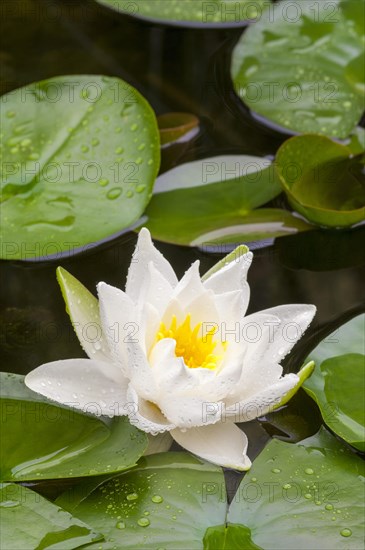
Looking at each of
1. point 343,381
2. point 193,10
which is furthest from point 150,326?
point 193,10

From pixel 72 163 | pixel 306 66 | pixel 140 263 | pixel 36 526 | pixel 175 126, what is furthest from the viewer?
pixel 306 66

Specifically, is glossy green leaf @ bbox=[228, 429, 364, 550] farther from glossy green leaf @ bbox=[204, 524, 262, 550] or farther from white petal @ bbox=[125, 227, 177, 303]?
white petal @ bbox=[125, 227, 177, 303]

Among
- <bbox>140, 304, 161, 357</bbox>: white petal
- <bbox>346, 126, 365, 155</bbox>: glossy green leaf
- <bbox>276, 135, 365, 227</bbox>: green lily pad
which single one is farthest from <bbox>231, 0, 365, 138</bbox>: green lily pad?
<bbox>140, 304, 161, 357</bbox>: white petal

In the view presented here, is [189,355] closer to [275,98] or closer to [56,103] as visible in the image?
[56,103]

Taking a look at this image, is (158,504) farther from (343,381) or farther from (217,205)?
(217,205)

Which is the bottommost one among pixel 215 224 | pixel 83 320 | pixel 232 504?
pixel 232 504

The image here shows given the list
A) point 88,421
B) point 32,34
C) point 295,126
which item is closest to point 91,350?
point 88,421
